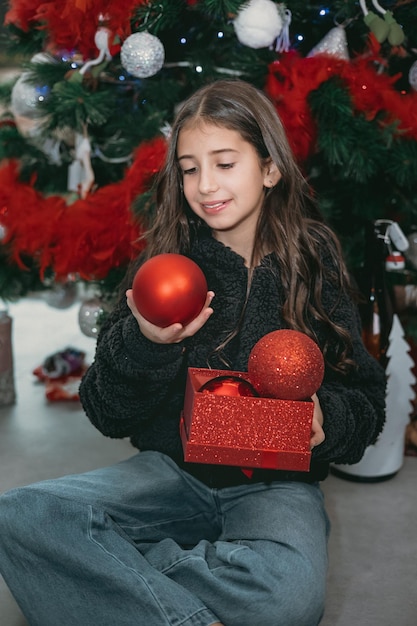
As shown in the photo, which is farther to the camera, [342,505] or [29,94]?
[29,94]

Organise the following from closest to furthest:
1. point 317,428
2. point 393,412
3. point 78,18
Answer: point 317,428
point 78,18
point 393,412

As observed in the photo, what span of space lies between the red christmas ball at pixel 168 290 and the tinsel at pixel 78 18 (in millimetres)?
768

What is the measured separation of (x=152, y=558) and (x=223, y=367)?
328 millimetres

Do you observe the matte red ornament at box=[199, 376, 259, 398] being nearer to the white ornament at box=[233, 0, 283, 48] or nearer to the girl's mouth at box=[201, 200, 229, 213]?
the girl's mouth at box=[201, 200, 229, 213]

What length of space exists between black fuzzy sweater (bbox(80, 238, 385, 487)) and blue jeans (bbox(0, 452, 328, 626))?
0.29 ft

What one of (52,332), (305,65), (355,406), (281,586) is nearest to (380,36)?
(305,65)

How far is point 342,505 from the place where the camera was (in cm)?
167

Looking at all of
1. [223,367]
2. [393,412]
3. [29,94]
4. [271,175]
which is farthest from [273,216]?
[29,94]

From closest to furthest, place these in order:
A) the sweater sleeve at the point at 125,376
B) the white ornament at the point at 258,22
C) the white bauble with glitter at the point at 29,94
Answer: the sweater sleeve at the point at 125,376, the white ornament at the point at 258,22, the white bauble with glitter at the point at 29,94

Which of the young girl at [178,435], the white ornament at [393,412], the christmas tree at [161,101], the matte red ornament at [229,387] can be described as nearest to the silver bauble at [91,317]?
the christmas tree at [161,101]

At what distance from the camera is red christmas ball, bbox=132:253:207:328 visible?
102cm

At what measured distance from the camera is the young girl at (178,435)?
112 cm

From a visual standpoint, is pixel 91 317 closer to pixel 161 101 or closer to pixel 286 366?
pixel 161 101

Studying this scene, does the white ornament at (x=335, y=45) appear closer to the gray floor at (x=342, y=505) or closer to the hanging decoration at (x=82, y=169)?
the hanging decoration at (x=82, y=169)
